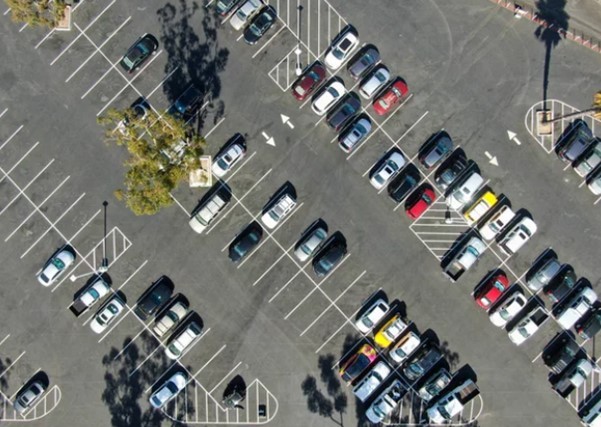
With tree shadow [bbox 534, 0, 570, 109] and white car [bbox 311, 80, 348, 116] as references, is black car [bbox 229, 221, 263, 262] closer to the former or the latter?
white car [bbox 311, 80, 348, 116]

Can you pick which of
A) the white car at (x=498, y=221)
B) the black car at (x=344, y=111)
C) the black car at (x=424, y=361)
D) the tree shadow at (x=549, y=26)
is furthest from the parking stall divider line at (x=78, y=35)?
the black car at (x=424, y=361)

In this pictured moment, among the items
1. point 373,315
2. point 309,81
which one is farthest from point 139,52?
point 373,315

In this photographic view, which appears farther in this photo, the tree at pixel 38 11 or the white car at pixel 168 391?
the white car at pixel 168 391

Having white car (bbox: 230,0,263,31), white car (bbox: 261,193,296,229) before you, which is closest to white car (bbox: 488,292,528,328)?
white car (bbox: 261,193,296,229)

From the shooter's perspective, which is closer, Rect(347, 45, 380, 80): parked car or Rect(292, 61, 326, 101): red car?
Rect(292, 61, 326, 101): red car

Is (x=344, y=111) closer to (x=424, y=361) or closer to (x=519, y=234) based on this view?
(x=519, y=234)

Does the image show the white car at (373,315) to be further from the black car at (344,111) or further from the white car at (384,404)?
the black car at (344,111)

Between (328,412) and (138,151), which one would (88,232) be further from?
(328,412)

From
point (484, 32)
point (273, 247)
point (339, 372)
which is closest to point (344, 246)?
point (273, 247)
